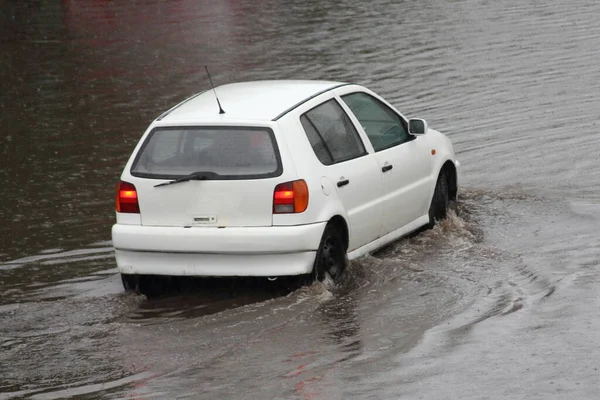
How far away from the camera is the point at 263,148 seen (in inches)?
364

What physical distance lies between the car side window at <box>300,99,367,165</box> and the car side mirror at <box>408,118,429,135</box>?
2.56ft

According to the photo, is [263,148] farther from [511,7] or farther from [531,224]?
[511,7]

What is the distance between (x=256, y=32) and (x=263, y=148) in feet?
68.9

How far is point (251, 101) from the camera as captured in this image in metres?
9.84

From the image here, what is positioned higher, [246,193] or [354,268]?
[246,193]

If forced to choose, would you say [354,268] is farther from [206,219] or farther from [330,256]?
[206,219]

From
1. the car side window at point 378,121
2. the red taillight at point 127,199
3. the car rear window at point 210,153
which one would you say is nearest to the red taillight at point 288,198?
the car rear window at point 210,153

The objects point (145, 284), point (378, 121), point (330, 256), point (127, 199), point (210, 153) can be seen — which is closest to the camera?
point (210, 153)

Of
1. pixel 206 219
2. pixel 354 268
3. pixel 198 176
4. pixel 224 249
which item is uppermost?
pixel 198 176

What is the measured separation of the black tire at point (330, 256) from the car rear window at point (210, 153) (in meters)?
0.64

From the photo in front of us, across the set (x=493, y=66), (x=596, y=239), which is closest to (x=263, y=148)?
(x=596, y=239)

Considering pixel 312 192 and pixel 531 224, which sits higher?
pixel 312 192

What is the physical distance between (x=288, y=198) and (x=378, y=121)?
1880 mm

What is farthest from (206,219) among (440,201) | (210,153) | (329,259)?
(440,201)
